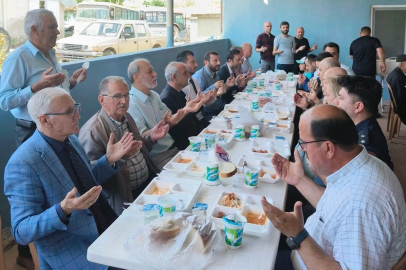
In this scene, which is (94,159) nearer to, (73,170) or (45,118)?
(73,170)

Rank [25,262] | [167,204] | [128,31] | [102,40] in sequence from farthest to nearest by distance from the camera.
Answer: [128,31] < [102,40] < [25,262] < [167,204]

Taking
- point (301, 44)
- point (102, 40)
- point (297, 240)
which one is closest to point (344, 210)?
point (297, 240)

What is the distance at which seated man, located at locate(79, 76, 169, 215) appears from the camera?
2.43 metres

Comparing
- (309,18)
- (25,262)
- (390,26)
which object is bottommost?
(25,262)

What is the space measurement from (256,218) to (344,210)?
47cm

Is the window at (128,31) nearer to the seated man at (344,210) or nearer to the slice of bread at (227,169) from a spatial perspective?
the slice of bread at (227,169)

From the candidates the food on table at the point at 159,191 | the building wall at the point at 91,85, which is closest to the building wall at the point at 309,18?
the building wall at the point at 91,85

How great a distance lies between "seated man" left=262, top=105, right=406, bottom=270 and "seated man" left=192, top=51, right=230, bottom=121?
2.97 m

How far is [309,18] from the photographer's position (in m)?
9.42

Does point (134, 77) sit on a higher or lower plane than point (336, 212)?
higher

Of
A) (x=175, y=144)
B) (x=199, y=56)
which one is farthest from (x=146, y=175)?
(x=199, y=56)

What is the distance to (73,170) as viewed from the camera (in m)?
1.99

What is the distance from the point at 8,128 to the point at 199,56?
5805 mm

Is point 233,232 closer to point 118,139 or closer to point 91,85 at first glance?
point 118,139
